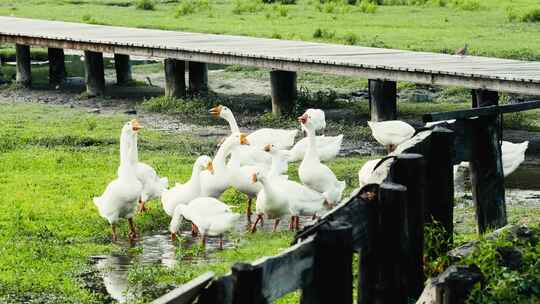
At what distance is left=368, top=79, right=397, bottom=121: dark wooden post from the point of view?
2016 cm

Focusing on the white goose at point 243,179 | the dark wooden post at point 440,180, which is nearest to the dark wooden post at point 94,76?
the white goose at point 243,179

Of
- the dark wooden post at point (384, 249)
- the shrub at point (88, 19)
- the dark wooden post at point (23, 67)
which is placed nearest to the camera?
the dark wooden post at point (384, 249)

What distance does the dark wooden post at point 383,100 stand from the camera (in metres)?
20.2

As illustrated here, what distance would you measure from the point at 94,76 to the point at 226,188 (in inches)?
464

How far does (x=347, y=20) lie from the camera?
1330 inches

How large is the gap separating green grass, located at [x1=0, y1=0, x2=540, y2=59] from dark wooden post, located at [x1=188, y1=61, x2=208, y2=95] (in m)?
5.25

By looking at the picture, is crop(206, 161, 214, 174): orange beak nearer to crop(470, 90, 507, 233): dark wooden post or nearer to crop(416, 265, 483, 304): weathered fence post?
crop(470, 90, 507, 233): dark wooden post

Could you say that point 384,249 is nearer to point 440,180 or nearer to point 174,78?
point 440,180

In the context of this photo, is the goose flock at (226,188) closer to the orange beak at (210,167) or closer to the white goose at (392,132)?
the orange beak at (210,167)

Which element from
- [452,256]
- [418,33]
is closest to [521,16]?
[418,33]

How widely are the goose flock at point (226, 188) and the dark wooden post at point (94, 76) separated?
10.3 meters

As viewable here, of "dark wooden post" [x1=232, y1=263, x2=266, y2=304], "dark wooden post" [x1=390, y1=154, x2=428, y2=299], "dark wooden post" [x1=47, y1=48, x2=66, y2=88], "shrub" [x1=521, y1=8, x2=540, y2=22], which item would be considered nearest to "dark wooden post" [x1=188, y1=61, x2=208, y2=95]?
"dark wooden post" [x1=47, y1=48, x2=66, y2=88]

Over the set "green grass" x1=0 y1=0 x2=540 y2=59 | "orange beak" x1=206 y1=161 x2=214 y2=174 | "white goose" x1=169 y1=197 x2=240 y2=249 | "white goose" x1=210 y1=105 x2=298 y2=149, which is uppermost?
"orange beak" x1=206 y1=161 x2=214 y2=174

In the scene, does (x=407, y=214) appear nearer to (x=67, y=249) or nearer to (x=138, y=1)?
(x=67, y=249)
